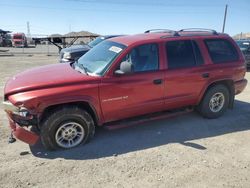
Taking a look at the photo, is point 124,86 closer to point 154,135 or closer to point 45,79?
point 154,135

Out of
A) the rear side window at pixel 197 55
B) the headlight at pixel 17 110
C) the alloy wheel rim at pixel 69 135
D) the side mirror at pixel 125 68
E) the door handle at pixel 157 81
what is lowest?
the alloy wheel rim at pixel 69 135

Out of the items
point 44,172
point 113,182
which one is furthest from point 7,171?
point 113,182

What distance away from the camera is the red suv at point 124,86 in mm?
3896

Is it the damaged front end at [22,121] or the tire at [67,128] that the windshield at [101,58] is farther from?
the damaged front end at [22,121]

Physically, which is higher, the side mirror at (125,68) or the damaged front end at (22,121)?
the side mirror at (125,68)

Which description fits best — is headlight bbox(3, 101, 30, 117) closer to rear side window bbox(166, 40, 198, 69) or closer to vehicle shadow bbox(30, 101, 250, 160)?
vehicle shadow bbox(30, 101, 250, 160)

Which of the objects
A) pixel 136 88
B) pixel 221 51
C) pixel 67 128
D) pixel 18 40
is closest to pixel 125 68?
pixel 136 88

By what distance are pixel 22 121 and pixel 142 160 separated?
192 cm

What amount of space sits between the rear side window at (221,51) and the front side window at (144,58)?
136cm

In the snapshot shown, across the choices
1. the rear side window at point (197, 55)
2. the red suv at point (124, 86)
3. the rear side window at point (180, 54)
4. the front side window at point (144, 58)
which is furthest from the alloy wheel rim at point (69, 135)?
the rear side window at point (197, 55)

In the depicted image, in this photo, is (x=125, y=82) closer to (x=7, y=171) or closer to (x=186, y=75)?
(x=186, y=75)

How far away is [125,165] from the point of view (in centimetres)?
379

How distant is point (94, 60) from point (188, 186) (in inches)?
109

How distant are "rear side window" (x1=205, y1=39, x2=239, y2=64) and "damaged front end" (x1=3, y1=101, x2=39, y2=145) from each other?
3.74 metres
